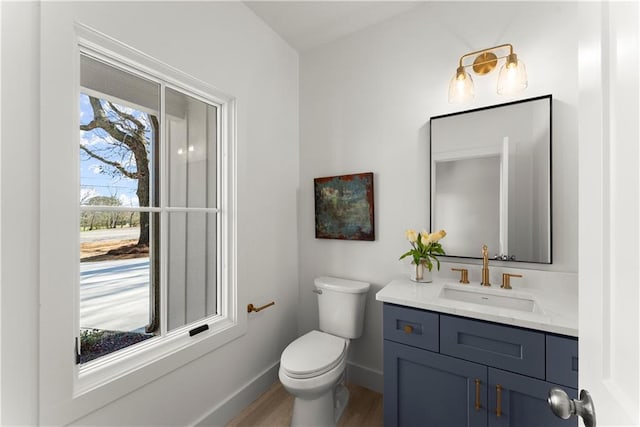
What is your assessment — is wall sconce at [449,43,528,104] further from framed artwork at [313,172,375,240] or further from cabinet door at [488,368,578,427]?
cabinet door at [488,368,578,427]

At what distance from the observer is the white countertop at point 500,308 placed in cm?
109

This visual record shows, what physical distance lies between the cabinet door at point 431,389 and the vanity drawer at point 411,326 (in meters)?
0.03

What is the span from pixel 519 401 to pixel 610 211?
3.43 feet

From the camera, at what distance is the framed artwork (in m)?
1.96

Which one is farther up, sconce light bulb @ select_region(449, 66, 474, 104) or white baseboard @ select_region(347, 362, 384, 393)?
sconce light bulb @ select_region(449, 66, 474, 104)

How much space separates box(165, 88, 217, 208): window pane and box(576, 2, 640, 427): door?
5.26 ft

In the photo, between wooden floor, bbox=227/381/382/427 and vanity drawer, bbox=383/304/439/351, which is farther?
wooden floor, bbox=227/381/382/427

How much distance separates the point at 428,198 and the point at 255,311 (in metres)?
1.34

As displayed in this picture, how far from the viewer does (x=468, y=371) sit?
122cm

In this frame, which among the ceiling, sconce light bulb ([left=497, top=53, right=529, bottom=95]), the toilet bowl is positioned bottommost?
the toilet bowl

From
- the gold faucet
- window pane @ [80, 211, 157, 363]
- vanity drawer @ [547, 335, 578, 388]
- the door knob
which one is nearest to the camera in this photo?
the door knob

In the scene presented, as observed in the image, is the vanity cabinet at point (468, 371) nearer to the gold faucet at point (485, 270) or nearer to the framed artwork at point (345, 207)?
the gold faucet at point (485, 270)

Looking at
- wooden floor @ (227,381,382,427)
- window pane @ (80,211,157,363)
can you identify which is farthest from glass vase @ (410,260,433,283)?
window pane @ (80,211,157,363)

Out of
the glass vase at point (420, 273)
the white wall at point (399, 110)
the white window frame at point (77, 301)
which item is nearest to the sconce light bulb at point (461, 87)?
the white wall at point (399, 110)
